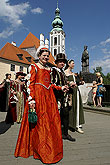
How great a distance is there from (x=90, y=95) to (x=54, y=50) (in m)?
54.4

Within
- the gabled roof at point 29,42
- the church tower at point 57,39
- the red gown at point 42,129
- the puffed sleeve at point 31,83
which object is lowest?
the red gown at point 42,129

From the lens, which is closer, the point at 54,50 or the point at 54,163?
the point at 54,163

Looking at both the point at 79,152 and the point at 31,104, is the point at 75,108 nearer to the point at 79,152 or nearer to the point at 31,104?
the point at 79,152

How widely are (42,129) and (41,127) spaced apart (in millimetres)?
36

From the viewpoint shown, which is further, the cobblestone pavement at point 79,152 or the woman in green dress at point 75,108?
the woman in green dress at point 75,108

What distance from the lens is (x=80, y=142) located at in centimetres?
303

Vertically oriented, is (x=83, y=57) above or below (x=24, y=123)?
above

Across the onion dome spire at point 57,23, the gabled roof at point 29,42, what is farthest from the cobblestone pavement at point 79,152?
the onion dome spire at point 57,23

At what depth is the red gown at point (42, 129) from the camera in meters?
2.13

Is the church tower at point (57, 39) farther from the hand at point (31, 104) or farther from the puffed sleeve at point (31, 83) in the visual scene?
the hand at point (31, 104)

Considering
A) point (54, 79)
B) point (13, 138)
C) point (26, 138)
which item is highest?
point (54, 79)

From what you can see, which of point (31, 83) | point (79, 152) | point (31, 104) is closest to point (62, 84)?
point (31, 83)

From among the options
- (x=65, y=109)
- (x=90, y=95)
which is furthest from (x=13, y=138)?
(x=90, y=95)

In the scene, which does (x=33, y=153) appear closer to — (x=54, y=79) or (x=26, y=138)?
(x=26, y=138)
